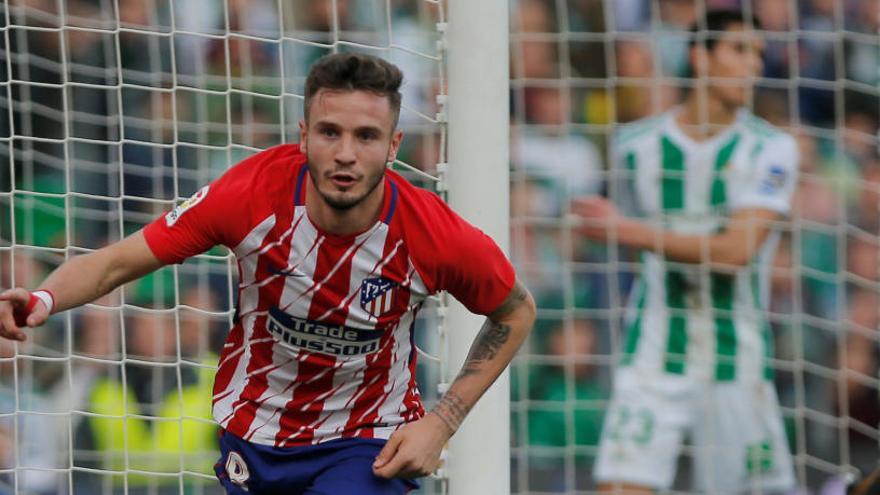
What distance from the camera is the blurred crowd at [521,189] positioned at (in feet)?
21.4

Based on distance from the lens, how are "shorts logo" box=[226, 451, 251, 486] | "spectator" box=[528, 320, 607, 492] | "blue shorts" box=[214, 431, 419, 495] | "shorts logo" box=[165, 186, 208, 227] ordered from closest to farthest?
"shorts logo" box=[165, 186, 208, 227]
"blue shorts" box=[214, 431, 419, 495]
"shorts logo" box=[226, 451, 251, 486]
"spectator" box=[528, 320, 607, 492]

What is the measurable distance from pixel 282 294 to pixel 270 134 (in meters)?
2.89

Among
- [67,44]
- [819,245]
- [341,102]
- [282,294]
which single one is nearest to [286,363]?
[282,294]

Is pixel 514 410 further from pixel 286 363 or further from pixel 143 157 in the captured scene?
pixel 286 363

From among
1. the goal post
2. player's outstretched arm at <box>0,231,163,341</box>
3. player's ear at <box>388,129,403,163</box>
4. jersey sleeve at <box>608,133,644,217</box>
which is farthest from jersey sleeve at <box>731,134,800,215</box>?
player's outstretched arm at <box>0,231,163,341</box>

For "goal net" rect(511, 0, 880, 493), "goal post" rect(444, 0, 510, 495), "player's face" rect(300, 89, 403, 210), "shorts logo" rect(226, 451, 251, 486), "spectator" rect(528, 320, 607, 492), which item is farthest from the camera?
"spectator" rect(528, 320, 607, 492)

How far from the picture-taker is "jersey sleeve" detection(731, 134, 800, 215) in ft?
21.8

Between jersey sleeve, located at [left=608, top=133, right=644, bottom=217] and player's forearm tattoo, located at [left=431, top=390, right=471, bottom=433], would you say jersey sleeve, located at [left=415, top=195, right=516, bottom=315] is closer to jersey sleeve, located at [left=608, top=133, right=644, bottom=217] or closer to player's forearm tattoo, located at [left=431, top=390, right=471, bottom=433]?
player's forearm tattoo, located at [left=431, top=390, right=471, bottom=433]

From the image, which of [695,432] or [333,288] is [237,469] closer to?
[333,288]

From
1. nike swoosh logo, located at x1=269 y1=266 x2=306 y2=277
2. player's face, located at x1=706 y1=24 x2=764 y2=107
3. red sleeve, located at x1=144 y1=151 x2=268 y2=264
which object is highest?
player's face, located at x1=706 y1=24 x2=764 y2=107

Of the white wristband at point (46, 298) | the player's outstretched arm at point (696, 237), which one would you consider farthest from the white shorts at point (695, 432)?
the white wristband at point (46, 298)

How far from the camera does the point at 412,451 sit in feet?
11.3

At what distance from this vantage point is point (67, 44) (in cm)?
659

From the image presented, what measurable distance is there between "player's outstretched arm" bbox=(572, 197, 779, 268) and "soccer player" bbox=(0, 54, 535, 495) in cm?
292
